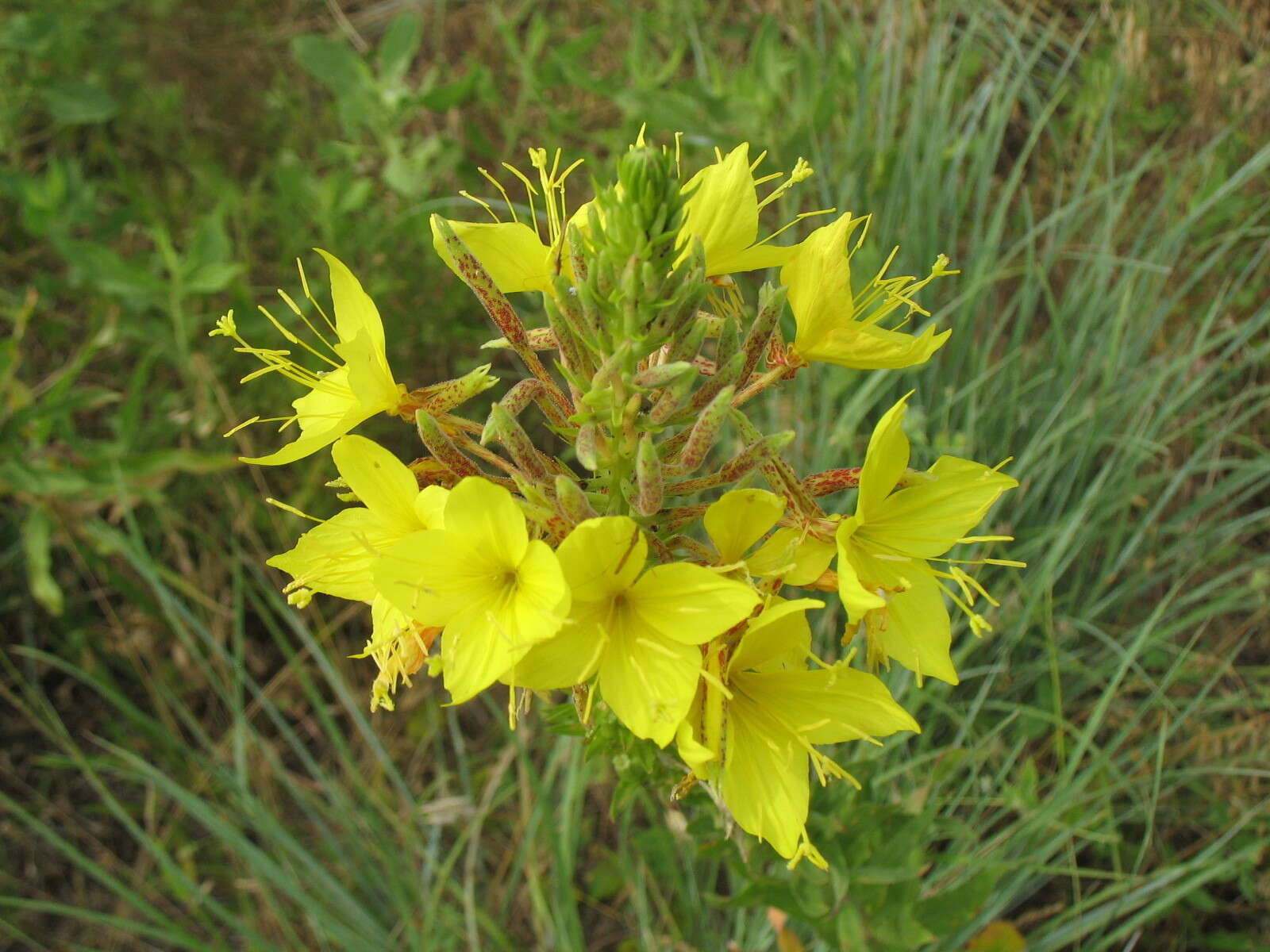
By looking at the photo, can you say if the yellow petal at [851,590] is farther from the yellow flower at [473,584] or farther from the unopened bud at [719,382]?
the yellow flower at [473,584]

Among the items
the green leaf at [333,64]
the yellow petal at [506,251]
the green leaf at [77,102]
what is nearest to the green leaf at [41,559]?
the green leaf at [77,102]

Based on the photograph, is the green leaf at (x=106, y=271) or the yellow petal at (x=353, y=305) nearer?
the yellow petal at (x=353, y=305)

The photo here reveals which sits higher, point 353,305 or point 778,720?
point 353,305

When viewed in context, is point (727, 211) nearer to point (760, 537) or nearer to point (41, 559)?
point (760, 537)

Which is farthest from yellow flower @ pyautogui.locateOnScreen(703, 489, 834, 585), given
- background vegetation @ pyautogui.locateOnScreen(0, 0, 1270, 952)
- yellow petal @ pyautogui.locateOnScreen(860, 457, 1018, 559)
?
background vegetation @ pyautogui.locateOnScreen(0, 0, 1270, 952)

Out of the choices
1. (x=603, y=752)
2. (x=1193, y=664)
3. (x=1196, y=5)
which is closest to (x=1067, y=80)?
(x=1196, y=5)

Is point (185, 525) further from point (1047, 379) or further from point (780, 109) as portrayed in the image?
point (1047, 379)

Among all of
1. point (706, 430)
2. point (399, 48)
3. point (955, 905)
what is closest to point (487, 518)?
point (706, 430)
